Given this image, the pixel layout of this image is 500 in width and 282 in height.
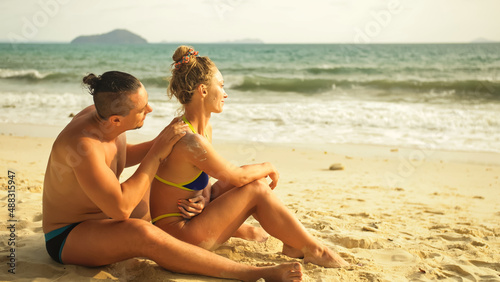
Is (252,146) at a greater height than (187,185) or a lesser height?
lesser

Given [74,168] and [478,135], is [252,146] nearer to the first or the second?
[478,135]

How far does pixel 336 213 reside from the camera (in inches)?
188

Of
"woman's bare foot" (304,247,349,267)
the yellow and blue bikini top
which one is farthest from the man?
"woman's bare foot" (304,247,349,267)

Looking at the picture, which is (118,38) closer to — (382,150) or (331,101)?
(331,101)

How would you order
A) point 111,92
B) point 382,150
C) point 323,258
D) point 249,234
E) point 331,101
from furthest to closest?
point 331,101 → point 382,150 → point 249,234 → point 323,258 → point 111,92

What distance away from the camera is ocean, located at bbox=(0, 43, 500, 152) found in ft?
30.8

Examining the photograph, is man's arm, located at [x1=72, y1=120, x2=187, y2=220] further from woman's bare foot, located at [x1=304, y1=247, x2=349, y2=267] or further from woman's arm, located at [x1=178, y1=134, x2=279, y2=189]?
woman's bare foot, located at [x1=304, y1=247, x2=349, y2=267]

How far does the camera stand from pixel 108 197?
2582 millimetres

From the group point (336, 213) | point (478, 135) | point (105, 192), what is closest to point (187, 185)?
point (105, 192)

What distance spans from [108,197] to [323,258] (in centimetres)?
151

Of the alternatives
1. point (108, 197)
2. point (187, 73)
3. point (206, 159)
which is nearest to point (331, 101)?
point (187, 73)

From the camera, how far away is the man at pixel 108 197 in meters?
2.62

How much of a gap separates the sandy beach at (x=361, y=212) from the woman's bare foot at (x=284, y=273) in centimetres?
19

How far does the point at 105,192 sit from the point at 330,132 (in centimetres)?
748
